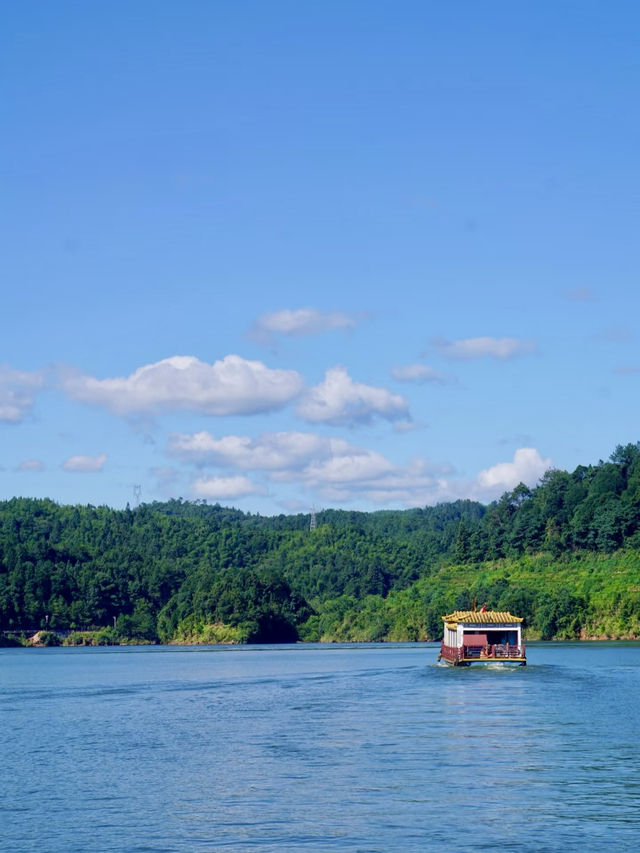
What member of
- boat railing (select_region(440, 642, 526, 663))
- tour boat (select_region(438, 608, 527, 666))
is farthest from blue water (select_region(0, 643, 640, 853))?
tour boat (select_region(438, 608, 527, 666))

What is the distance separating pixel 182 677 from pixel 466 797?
86725mm

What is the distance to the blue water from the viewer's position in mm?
42094

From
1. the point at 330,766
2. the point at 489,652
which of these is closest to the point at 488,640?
the point at 489,652

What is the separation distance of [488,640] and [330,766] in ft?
247

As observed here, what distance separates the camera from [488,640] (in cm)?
12938

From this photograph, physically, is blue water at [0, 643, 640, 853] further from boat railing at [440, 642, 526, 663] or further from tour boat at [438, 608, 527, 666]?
tour boat at [438, 608, 527, 666]

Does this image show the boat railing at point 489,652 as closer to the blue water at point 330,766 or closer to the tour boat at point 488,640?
the tour boat at point 488,640

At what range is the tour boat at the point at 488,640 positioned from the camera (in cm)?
12475

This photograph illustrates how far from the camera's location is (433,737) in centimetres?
6612

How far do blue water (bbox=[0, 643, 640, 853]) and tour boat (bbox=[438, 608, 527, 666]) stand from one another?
13.9 metres

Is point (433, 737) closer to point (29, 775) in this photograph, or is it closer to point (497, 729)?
point (497, 729)

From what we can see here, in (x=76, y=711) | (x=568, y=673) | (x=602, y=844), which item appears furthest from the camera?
(x=568, y=673)

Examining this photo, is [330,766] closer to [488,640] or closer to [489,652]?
[489,652]

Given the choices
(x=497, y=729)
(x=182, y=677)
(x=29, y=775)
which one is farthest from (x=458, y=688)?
(x=29, y=775)
